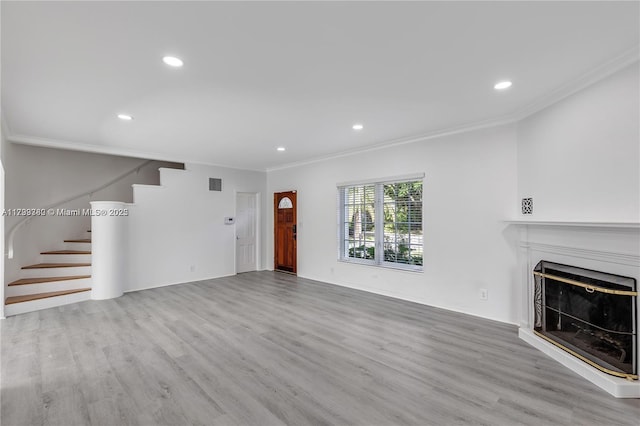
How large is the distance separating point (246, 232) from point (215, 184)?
1427 millimetres

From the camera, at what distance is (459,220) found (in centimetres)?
430

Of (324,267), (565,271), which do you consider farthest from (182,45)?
(324,267)

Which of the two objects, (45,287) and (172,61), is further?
(45,287)

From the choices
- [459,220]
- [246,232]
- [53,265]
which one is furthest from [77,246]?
[459,220]

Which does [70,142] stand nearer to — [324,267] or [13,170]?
[13,170]

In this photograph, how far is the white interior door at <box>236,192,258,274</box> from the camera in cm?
736

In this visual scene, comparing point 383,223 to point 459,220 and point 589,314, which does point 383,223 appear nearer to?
point 459,220

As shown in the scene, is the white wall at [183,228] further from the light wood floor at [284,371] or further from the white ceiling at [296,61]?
the white ceiling at [296,61]

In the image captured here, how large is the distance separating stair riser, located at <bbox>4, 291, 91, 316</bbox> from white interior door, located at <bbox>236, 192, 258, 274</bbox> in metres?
Result: 3.05

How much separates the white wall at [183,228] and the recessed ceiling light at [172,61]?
4.06 meters

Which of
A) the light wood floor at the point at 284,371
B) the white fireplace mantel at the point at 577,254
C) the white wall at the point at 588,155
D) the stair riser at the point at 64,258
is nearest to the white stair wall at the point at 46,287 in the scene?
the stair riser at the point at 64,258

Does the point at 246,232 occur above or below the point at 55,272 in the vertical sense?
above

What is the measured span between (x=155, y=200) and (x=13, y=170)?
2106 millimetres

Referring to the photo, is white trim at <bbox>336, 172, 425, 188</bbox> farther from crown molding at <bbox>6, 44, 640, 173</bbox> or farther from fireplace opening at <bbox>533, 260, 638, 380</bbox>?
fireplace opening at <bbox>533, 260, 638, 380</bbox>
